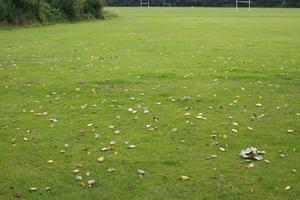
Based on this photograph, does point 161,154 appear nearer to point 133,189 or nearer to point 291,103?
point 133,189

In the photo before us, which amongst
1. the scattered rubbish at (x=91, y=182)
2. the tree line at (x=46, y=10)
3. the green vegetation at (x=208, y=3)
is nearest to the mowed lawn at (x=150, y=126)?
the scattered rubbish at (x=91, y=182)

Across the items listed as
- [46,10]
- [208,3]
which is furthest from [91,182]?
[208,3]

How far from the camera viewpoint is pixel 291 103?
11.9m

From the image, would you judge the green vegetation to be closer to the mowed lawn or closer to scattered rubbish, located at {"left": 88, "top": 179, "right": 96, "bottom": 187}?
the mowed lawn

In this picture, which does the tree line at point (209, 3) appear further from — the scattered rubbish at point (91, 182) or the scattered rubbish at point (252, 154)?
the scattered rubbish at point (91, 182)

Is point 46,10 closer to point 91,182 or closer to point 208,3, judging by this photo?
point 91,182

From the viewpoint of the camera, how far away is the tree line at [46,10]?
3900 centimetres

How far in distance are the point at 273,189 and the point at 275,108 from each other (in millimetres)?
4778

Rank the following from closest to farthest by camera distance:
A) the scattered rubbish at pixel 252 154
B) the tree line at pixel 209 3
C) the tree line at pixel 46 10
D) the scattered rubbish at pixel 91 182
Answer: the scattered rubbish at pixel 91 182 → the scattered rubbish at pixel 252 154 → the tree line at pixel 46 10 → the tree line at pixel 209 3

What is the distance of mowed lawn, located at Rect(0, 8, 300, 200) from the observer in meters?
7.13

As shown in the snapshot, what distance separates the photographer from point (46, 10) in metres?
42.9

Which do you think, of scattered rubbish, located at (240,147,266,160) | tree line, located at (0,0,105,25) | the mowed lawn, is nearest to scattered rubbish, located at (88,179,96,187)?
the mowed lawn

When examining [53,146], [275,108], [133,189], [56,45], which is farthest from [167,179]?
[56,45]

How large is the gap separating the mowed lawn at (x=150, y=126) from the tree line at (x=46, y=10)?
20954 millimetres
